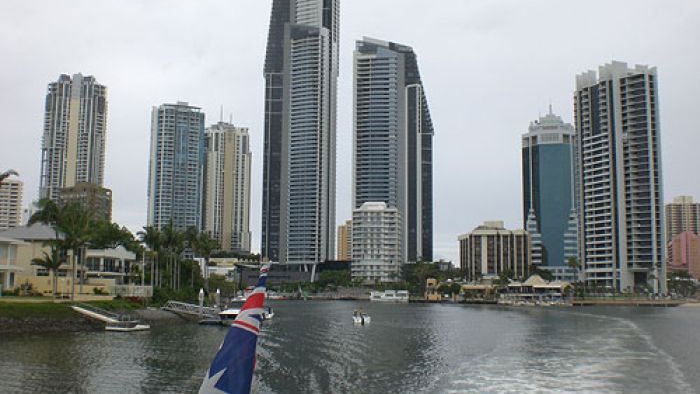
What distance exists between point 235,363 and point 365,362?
1678 inches

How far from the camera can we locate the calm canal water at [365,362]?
39281mm

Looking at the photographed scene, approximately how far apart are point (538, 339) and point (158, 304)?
5332 centimetres

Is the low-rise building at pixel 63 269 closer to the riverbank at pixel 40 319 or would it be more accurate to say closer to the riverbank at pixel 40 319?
the riverbank at pixel 40 319

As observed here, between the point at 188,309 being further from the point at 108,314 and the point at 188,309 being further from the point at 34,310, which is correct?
the point at 34,310

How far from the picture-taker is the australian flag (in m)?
9.35

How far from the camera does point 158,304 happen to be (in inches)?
3730

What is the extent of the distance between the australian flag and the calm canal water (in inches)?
1128

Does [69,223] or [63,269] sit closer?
[69,223]

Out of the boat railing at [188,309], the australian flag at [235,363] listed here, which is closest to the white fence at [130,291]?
the boat railing at [188,309]

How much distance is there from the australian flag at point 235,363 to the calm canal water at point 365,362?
2864cm

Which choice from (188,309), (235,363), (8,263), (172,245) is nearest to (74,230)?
(8,263)

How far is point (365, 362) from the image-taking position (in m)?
50.6

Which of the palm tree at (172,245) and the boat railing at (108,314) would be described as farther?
the palm tree at (172,245)

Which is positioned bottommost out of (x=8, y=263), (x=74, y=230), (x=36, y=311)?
(x=36, y=311)
